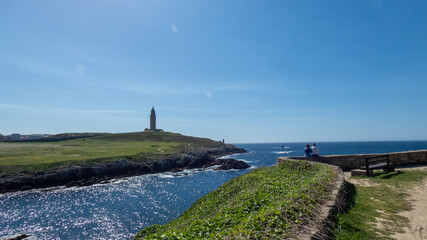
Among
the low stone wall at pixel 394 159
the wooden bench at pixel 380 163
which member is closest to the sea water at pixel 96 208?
the low stone wall at pixel 394 159

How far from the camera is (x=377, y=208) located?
8000 mm

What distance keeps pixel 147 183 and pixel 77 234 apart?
22.7 m

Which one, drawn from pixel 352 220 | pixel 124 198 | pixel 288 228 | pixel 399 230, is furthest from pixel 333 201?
pixel 124 198

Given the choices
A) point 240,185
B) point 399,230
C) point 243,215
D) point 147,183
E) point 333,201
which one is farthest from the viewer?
point 147,183

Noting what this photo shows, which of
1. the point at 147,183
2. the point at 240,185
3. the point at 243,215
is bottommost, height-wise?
the point at 147,183

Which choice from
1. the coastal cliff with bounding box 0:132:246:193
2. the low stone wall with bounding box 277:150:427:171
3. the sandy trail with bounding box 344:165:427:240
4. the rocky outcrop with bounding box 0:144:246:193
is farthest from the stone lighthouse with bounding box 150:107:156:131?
the sandy trail with bounding box 344:165:427:240

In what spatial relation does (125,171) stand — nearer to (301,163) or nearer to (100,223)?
(100,223)

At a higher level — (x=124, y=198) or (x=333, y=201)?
(x=333, y=201)

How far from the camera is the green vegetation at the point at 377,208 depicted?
19.8 feet

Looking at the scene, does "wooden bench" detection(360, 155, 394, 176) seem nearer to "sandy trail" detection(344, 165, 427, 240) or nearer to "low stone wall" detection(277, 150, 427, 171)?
"low stone wall" detection(277, 150, 427, 171)

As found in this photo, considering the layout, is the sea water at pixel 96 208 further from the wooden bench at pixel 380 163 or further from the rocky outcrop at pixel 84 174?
the wooden bench at pixel 380 163

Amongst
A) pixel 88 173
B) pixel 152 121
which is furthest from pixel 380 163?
pixel 152 121

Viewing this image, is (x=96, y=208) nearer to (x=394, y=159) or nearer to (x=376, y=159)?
(x=376, y=159)

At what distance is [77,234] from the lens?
2080 centimetres
